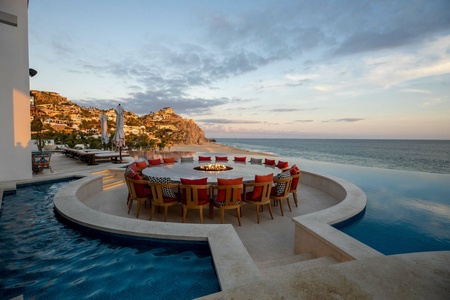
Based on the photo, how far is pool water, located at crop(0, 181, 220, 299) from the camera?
2141 mm

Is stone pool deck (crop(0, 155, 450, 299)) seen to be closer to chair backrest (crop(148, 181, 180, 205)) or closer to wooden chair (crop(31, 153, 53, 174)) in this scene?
chair backrest (crop(148, 181, 180, 205))

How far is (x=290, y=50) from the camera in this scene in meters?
11.7

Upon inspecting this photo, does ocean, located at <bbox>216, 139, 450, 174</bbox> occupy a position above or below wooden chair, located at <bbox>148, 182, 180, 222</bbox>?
below

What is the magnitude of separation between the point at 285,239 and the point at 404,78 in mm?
11559

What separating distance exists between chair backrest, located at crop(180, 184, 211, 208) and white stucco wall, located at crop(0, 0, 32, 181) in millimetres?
6659

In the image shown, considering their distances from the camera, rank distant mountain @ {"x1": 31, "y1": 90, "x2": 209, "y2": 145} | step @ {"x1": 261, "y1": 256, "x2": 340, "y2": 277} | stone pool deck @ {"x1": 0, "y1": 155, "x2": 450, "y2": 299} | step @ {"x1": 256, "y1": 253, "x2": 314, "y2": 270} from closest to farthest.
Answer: stone pool deck @ {"x1": 0, "y1": 155, "x2": 450, "y2": 299} → step @ {"x1": 261, "y1": 256, "x2": 340, "y2": 277} → step @ {"x1": 256, "y1": 253, "x2": 314, "y2": 270} → distant mountain @ {"x1": 31, "y1": 90, "x2": 209, "y2": 145}

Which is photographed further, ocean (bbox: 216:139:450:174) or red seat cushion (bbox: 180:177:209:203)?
ocean (bbox: 216:139:450:174)

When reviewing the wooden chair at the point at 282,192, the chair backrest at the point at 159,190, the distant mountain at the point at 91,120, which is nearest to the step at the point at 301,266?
the wooden chair at the point at 282,192

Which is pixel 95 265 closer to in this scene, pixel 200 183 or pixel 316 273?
pixel 200 183

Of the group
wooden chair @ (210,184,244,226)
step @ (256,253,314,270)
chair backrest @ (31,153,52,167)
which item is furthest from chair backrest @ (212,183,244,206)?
chair backrest @ (31,153,52,167)

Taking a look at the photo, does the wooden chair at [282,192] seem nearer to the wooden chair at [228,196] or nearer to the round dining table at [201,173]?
the round dining table at [201,173]

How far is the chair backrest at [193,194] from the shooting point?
384 cm

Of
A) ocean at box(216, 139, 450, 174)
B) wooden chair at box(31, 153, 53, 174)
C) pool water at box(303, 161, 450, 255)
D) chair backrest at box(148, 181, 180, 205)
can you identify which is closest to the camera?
pool water at box(303, 161, 450, 255)

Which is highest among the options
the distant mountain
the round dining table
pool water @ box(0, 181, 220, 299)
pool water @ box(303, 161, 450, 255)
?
the distant mountain
